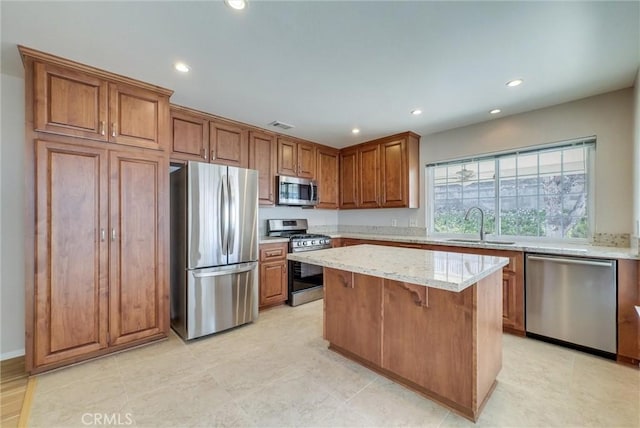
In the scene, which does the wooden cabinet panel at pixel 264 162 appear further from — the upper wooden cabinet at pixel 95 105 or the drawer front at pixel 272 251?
the upper wooden cabinet at pixel 95 105

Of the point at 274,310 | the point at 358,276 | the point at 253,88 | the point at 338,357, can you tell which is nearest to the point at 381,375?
the point at 338,357

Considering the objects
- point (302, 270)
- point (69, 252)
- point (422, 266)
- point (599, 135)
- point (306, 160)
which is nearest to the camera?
point (422, 266)

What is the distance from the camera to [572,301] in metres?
2.50

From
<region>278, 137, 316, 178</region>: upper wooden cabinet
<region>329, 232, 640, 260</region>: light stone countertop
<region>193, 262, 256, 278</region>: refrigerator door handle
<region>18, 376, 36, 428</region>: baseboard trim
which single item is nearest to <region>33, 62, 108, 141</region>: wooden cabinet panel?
<region>193, 262, 256, 278</region>: refrigerator door handle

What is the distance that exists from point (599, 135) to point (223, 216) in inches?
159

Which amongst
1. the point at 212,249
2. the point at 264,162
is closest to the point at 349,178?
the point at 264,162

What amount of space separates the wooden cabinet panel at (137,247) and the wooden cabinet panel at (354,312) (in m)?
1.66

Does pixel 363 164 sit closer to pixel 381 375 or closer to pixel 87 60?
pixel 381 375

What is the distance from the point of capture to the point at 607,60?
85.2 inches

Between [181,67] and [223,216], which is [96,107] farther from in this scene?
[223,216]

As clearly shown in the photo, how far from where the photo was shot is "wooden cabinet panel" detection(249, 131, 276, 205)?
12.3ft

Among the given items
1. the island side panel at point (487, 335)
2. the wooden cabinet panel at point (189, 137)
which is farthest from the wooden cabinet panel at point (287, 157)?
the island side panel at point (487, 335)

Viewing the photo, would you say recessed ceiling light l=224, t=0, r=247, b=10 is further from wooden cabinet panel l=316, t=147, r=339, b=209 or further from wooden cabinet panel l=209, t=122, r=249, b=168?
wooden cabinet panel l=316, t=147, r=339, b=209

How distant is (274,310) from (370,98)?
9.43ft
